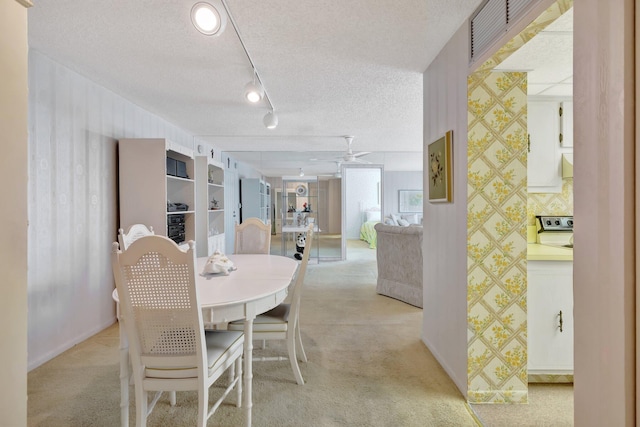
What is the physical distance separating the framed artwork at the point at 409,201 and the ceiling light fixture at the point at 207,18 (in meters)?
9.02

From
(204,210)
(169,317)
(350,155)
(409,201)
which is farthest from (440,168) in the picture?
(409,201)

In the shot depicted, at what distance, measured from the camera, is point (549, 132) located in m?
2.50

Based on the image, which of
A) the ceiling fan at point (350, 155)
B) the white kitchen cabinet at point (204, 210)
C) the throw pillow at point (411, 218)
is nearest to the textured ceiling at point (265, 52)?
the white kitchen cabinet at point (204, 210)

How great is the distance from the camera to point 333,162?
7.26 m

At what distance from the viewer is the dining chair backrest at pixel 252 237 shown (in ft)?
10.6

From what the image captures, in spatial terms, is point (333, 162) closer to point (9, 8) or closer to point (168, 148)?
point (168, 148)

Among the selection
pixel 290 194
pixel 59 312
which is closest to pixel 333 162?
pixel 290 194

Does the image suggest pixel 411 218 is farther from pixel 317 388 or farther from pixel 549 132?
pixel 317 388

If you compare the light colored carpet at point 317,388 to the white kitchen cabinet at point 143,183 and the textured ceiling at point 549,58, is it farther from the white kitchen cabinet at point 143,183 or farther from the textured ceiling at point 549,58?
the textured ceiling at point 549,58

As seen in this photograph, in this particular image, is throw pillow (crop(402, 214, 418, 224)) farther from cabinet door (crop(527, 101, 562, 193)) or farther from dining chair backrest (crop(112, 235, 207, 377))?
dining chair backrest (crop(112, 235, 207, 377))

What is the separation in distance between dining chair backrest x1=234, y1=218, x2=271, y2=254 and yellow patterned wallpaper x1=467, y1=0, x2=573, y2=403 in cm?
189

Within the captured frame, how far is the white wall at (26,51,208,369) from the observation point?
2504 mm

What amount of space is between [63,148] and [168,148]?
3.21 feet

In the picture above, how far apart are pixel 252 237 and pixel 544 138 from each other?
2.62m
